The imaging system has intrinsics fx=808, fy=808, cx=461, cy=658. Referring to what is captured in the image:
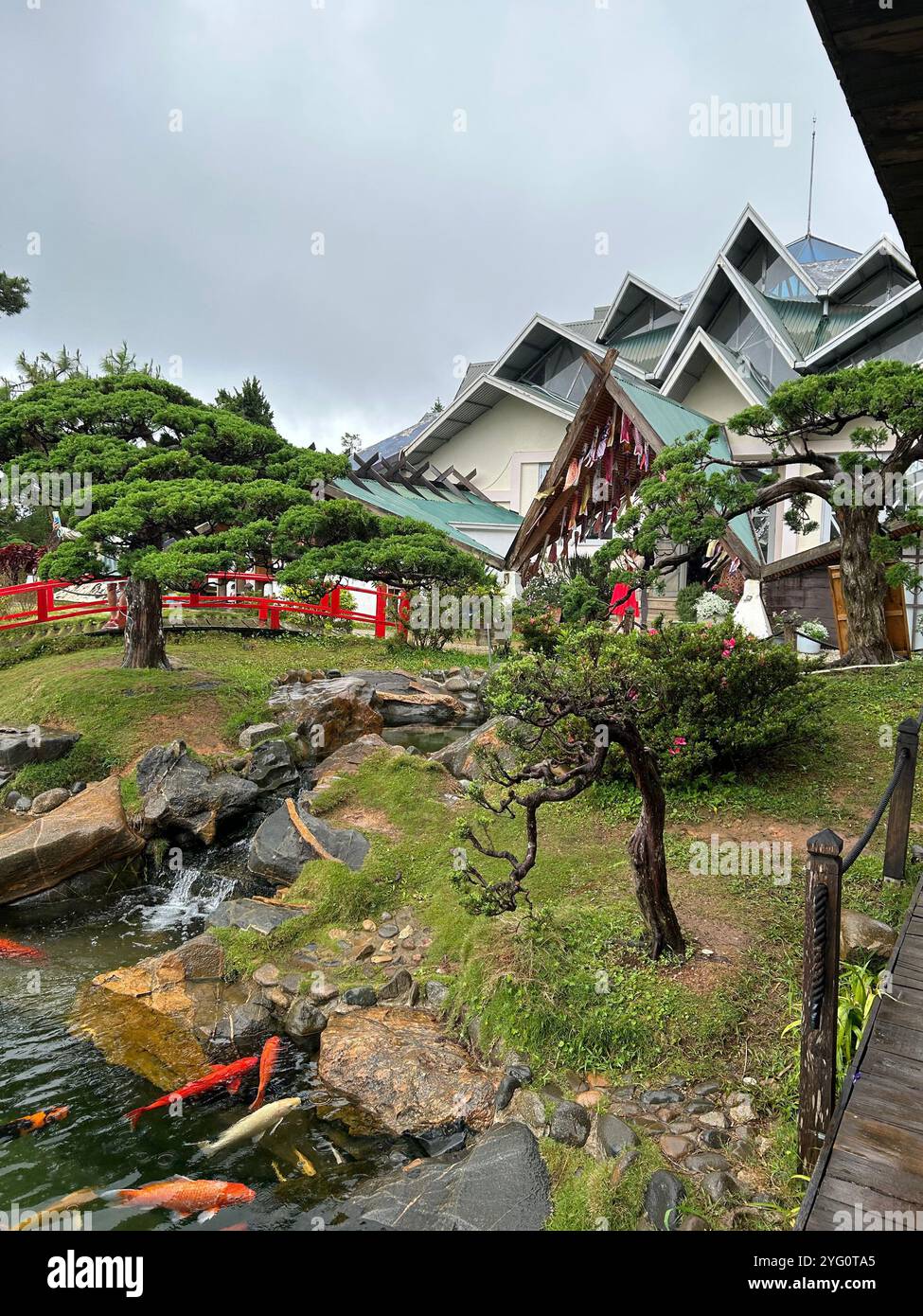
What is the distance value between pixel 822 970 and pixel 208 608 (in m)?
18.6

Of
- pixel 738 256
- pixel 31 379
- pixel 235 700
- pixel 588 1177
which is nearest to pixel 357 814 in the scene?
pixel 235 700

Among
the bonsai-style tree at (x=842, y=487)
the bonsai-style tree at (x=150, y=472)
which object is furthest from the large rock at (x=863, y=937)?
the bonsai-style tree at (x=150, y=472)

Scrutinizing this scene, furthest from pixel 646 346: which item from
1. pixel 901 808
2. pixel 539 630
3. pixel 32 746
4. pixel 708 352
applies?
pixel 901 808

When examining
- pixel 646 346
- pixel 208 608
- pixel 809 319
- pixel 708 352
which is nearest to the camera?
pixel 208 608

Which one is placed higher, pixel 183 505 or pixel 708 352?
pixel 708 352

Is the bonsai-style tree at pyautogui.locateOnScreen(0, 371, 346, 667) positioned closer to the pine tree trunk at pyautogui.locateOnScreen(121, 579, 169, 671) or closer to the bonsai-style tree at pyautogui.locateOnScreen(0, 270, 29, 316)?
the pine tree trunk at pyautogui.locateOnScreen(121, 579, 169, 671)

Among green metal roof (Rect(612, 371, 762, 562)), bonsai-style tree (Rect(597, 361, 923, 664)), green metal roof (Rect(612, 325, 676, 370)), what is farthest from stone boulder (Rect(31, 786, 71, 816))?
green metal roof (Rect(612, 325, 676, 370))

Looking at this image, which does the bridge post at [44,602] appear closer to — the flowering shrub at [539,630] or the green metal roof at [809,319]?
the flowering shrub at [539,630]

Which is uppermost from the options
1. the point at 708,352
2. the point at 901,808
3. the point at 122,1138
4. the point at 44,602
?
the point at 708,352

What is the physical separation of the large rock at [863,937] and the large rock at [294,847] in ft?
17.4

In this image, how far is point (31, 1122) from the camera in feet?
19.1

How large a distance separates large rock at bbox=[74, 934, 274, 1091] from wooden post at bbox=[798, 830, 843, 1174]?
4549 millimetres

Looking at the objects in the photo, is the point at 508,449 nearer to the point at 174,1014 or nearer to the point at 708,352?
the point at 708,352

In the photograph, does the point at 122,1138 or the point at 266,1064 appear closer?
the point at 122,1138
